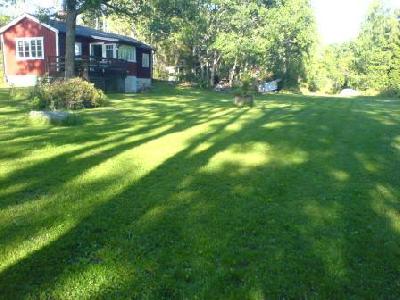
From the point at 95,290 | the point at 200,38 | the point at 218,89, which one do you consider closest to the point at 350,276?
the point at 95,290

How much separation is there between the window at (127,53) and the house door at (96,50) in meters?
1.76

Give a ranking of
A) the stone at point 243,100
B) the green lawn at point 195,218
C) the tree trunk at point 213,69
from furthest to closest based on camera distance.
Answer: the tree trunk at point 213,69
the stone at point 243,100
the green lawn at point 195,218

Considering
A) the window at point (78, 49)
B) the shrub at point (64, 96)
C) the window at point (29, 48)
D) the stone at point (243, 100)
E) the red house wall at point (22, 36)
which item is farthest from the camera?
the window at point (78, 49)

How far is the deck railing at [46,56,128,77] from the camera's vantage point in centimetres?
3250

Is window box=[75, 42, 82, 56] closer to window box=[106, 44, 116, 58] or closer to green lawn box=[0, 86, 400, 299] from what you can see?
window box=[106, 44, 116, 58]

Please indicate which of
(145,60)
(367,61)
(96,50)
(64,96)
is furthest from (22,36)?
(367,61)

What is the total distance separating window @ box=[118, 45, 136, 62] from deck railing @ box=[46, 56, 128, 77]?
3.98 meters

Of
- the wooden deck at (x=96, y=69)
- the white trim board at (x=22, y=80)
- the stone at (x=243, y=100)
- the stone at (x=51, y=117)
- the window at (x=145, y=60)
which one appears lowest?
Answer: the stone at (x=51, y=117)

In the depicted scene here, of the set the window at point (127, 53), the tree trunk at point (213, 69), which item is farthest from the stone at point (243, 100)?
the tree trunk at point (213, 69)

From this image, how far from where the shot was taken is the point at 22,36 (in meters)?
36.2

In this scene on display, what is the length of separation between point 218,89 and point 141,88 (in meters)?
9.74

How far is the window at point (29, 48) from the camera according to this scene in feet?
117

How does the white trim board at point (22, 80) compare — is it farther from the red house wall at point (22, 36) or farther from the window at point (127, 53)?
the window at point (127, 53)

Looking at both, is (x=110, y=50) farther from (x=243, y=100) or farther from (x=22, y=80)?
(x=243, y=100)
